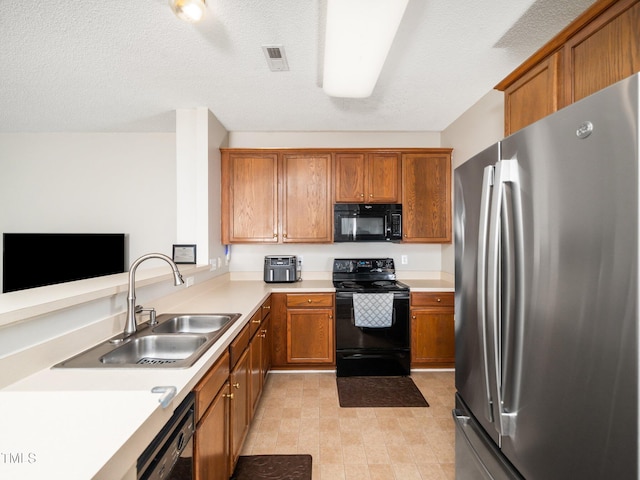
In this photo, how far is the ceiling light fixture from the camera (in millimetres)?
1438

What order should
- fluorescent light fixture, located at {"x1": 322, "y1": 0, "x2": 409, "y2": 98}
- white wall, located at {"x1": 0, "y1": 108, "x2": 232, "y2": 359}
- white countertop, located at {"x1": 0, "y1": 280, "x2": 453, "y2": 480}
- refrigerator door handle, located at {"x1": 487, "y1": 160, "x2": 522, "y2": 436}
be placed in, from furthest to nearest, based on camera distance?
1. white wall, located at {"x1": 0, "y1": 108, "x2": 232, "y2": 359}
2. fluorescent light fixture, located at {"x1": 322, "y1": 0, "x2": 409, "y2": 98}
3. refrigerator door handle, located at {"x1": 487, "y1": 160, "x2": 522, "y2": 436}
4. white countertop, located at {"x1": 0, "y1": 280, "x2": 453, "y2": 480}

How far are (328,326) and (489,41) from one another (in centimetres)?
253

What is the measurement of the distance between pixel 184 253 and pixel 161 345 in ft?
4.82

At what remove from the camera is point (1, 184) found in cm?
351

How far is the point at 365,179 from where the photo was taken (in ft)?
10.7

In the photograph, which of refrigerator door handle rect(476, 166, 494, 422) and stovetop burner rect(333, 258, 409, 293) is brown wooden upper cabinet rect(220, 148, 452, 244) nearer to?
stovetop burner rect(333, 258, 409, 293)

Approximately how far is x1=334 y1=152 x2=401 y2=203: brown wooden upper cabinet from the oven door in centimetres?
103

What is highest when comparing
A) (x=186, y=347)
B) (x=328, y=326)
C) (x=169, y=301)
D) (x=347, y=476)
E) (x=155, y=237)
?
(x=155, y=237)

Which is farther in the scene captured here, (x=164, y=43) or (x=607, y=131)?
(x=164, y=43)

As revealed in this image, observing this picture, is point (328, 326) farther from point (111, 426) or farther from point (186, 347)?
point (111, 426)

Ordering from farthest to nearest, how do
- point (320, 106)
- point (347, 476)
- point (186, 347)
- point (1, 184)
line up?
point (1, 184), point (320, 106), point (347, 476), point (186, 347)

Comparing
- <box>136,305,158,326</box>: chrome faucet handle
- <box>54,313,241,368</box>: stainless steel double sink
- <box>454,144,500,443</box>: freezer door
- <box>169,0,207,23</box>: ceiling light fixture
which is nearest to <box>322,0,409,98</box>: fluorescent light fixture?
<box>169,0,207,23</box>: ceiling light fixture

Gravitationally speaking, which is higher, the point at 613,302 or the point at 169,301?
the point at 613,302

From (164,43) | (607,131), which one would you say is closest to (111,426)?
(607,131)
